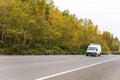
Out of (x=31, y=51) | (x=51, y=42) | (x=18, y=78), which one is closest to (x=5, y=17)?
(x=31, y=51)

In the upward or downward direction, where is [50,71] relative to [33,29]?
downward

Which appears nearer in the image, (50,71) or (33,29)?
(50,71)

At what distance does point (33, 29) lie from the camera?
60125 mm

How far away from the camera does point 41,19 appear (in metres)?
60.9

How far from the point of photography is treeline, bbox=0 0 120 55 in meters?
53.3

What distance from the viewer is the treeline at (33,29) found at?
175ft

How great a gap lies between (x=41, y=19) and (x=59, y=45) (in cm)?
1611

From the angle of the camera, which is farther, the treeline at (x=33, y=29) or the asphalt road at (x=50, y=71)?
the treeline at (x=33, y=29)

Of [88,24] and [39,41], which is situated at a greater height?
[88,24]

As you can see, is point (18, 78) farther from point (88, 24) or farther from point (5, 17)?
point (88, 24)

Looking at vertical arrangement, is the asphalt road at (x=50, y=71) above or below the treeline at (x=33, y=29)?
below

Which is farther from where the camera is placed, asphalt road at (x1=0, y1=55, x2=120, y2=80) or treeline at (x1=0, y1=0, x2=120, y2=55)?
treeline at (x1=0, y1=0, x2=120, y2=55)

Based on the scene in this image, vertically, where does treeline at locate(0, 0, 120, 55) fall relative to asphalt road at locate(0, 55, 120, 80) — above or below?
above

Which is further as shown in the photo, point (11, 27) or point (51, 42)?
point (51, 42)
